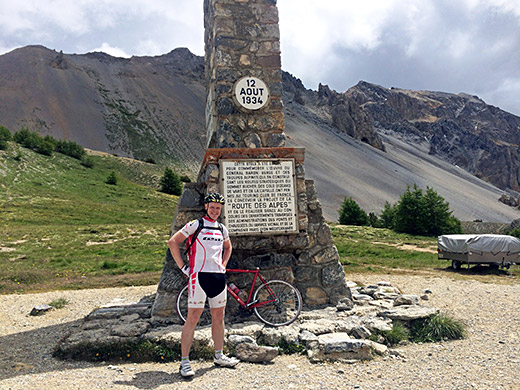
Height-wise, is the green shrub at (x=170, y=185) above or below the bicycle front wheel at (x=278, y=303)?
above

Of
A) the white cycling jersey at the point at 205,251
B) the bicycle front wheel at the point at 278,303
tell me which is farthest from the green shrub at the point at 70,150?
the white cycling jersey at the point at 205,251

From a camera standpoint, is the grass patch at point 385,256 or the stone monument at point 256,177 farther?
the grass patch at point 385,256

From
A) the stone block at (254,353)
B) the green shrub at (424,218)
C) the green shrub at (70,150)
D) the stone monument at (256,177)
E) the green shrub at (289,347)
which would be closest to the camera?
the stone block at (254,353)

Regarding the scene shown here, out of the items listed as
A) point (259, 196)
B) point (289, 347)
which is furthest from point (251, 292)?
point (259, 196)

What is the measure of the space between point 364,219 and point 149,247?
114ft

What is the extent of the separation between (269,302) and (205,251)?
7.07ft

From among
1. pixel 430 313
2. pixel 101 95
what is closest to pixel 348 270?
pixel 430 313

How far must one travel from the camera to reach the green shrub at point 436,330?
6.20m

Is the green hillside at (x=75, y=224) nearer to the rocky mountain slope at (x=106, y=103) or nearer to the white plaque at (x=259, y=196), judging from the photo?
the white plaque at (x=259, y=196)

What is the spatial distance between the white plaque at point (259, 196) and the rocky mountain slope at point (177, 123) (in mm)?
61543

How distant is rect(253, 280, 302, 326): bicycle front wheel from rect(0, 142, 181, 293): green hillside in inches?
277

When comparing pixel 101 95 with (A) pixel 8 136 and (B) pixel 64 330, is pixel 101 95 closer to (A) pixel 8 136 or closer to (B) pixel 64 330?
(A) pixel 8 136

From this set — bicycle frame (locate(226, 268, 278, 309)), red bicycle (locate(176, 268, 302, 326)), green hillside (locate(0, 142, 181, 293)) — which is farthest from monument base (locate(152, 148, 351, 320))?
green hillside (locate(0, 142, 181, 293))

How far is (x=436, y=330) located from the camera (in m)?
6.28
